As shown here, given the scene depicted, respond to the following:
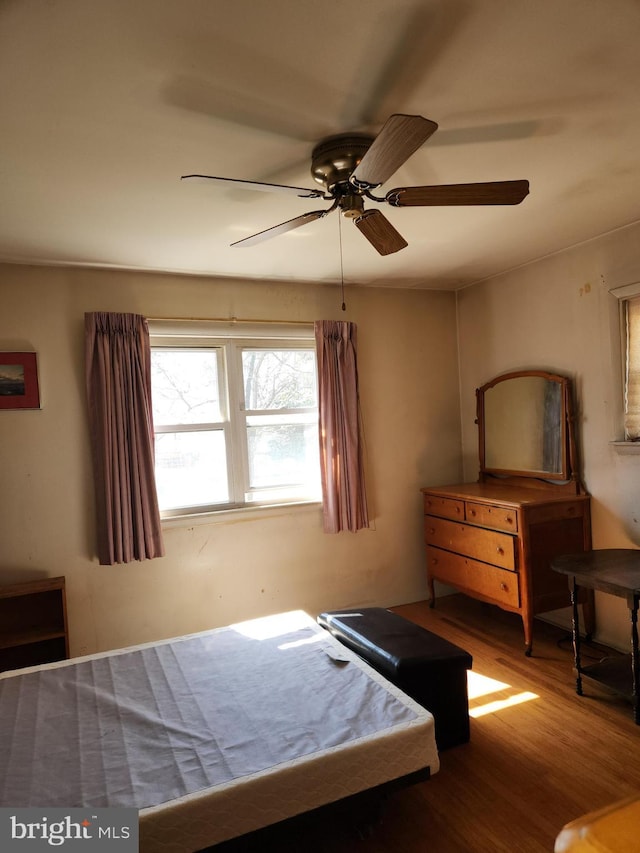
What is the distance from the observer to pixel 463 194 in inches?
70.7

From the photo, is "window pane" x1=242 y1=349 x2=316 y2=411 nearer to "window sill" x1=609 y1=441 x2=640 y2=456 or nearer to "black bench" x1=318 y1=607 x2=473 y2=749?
"black bench" x1=318 y1=607 x2=473 y2=749

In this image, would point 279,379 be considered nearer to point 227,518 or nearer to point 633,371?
point 227,518

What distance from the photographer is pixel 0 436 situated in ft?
10.4

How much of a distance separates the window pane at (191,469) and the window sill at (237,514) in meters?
0.10

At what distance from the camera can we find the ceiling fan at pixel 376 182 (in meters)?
1.50

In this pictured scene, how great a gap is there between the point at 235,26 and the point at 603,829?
1889mm

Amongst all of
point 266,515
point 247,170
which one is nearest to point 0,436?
point 266,515

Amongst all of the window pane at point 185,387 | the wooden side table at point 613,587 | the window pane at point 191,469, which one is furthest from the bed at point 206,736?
the window pane at point 185,387

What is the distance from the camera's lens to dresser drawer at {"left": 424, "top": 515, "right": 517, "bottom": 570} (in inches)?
130

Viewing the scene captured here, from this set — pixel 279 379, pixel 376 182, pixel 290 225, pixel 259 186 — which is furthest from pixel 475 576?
pixel 259 186

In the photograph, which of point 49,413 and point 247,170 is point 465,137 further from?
point 49,413

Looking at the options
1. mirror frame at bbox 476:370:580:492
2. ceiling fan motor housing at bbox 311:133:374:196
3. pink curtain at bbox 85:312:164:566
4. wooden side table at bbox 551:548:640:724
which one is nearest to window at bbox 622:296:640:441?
mirror frame at bbox 476:370:580:492

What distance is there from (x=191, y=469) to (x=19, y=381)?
3.85 ft

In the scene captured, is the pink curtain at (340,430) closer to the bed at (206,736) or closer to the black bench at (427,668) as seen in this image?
the black bench at (427,668)
